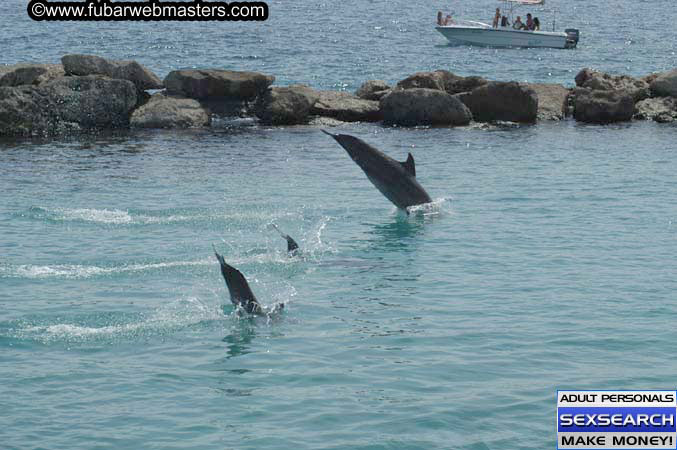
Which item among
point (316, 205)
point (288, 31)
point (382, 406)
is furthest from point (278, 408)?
point (288, 31)

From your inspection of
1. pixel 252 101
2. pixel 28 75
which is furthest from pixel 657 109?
pixel 28 75

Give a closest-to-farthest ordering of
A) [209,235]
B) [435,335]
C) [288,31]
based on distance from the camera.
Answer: [435,335] < [209,235] < [288,31]

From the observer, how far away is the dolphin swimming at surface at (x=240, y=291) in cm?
1391

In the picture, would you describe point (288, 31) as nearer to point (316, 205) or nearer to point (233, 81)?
point (233, 81)

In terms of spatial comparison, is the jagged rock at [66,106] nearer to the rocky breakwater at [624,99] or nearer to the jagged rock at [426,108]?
the jagged rock at [426,108]

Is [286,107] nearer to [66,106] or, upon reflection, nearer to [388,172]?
[66,106]

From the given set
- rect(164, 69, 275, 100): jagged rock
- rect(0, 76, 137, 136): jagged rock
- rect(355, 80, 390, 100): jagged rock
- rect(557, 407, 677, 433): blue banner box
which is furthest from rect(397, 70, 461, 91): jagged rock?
rect(557, 407, 677, 433): blue banner box

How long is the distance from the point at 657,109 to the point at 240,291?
24.5 m

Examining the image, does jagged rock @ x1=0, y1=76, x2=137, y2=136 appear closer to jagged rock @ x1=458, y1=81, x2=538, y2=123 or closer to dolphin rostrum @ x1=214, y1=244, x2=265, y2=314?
jagged rock @ x1=458, y1=81, x2=538, y2=123

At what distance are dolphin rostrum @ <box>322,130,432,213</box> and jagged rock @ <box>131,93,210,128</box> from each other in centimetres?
1311

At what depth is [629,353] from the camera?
45.3 feet

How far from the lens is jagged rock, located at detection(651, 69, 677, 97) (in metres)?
36.4

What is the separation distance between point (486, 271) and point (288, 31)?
6177cm

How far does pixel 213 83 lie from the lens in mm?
34000
